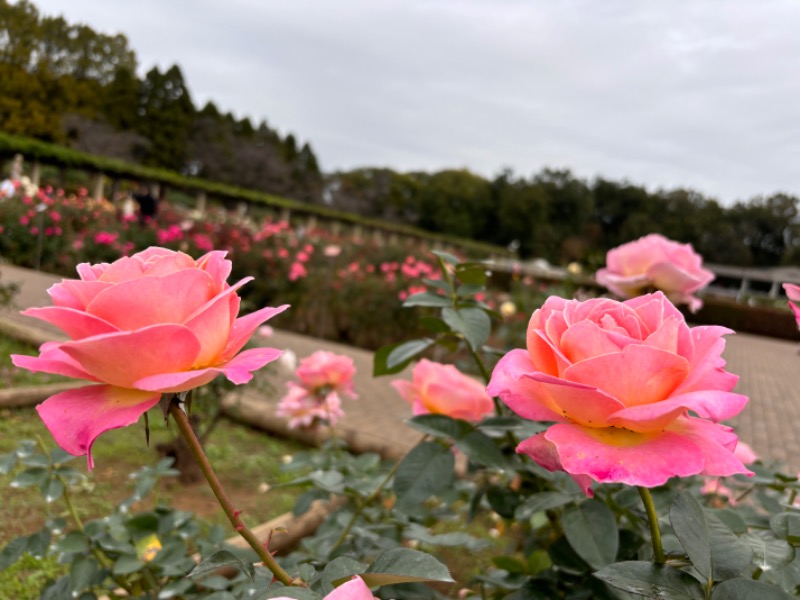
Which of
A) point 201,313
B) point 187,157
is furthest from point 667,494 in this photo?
point 187,157

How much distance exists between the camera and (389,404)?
430 cm

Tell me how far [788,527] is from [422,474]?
420mm

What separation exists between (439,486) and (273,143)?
4258cm

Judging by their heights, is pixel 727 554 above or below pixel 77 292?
below

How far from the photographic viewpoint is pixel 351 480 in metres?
1.18

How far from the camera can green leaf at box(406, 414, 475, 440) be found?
33.4 inches

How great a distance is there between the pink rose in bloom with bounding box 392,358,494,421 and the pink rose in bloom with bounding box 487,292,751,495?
20.2 inches

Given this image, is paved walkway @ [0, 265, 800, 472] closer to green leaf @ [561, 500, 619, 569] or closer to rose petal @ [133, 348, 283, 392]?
green leaf @ [561, 500, 619, 569]

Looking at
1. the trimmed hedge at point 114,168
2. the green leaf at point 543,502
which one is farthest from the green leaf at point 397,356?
the trimmed hedge at point 114,168

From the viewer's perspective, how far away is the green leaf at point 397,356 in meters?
0.92

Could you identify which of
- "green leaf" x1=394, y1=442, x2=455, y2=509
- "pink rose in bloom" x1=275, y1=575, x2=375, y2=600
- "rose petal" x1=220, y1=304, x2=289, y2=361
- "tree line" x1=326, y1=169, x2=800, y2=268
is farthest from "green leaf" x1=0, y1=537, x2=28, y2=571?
"tree line" x1=326, y1=169, x2=800, y2=268

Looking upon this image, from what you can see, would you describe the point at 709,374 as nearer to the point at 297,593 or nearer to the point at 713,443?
the point at 713,443

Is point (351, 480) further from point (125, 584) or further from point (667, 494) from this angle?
point (667, 494)

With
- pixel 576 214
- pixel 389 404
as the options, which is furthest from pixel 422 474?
pixel 576 214
